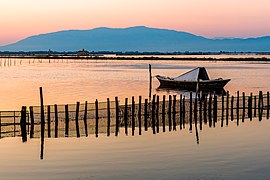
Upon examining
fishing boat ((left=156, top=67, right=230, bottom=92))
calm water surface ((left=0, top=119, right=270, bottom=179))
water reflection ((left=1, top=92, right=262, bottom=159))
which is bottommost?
calm water surface ((left=0, top=119, right=270, bottom=179))

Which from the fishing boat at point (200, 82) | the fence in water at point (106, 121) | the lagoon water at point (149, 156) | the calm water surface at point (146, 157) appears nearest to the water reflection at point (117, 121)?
the fence in water at point (106, 121)

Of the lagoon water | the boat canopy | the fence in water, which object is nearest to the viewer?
the lagoon water

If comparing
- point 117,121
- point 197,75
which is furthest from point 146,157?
point 197,75

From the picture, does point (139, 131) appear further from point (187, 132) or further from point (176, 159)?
point (176, 159)

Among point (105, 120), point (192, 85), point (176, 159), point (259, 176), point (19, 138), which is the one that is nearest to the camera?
point (259, 176)

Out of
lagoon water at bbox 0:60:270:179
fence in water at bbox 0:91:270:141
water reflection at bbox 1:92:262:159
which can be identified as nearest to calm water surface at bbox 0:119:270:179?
lagoon water at bbox 0:60:270:179

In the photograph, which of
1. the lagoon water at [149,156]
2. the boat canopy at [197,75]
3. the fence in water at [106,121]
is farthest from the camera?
the boat canopy at [197,75]

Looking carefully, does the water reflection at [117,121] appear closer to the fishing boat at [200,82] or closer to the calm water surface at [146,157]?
the calm water surface at [146,157]

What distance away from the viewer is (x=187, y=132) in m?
28.7

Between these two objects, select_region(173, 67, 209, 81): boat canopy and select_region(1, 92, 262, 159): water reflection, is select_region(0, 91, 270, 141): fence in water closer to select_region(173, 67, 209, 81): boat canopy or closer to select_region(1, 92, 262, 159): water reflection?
select_region(1, 92, 262, 159): water reflection

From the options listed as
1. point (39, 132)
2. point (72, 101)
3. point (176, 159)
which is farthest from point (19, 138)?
point (72, 101)

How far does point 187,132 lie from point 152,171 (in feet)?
29.9

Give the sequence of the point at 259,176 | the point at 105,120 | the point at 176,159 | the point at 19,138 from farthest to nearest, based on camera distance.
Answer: the point at 105,120
the point at 19,138
the point at 176,159
the point at 259,176

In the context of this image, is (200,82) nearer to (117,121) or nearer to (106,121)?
(106,121)
